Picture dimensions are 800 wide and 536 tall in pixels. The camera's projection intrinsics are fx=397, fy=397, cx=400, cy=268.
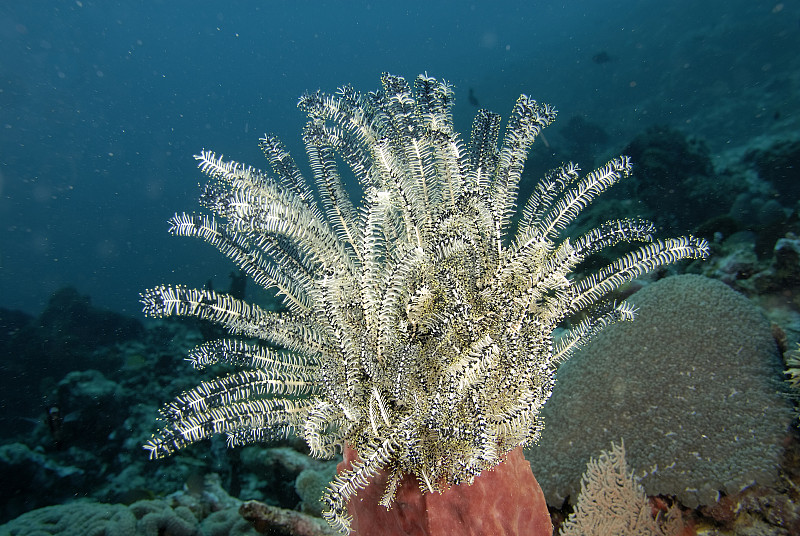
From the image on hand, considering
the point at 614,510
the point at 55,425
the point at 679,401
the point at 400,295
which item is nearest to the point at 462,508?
the point at 400,295

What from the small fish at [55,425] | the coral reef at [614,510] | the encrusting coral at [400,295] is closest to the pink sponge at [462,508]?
the encrusting coral at [400,295]

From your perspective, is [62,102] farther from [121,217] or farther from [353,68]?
[353,68]

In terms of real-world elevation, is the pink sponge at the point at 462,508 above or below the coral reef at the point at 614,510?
above

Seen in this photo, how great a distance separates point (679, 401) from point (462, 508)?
249 centimetres

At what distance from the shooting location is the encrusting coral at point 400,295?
1836 millimetres

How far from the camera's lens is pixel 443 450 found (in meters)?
1.85

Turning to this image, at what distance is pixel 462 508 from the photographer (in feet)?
6.58

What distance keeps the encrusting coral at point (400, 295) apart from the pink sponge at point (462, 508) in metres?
0.12

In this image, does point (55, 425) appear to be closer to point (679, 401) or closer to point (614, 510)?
point (614, 510)

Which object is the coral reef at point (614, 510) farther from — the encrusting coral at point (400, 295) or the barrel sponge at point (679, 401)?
the encrusting coral at point (400, 295)

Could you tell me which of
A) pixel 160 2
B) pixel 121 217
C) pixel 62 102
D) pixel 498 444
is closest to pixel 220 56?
pixel 160 2

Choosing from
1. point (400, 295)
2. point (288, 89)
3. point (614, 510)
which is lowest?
point (614, 510)

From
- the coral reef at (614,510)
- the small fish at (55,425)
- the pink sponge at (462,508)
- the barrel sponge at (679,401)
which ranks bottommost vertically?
the coral reef at (614,510)

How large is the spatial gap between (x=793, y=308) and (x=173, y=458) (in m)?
10.0
